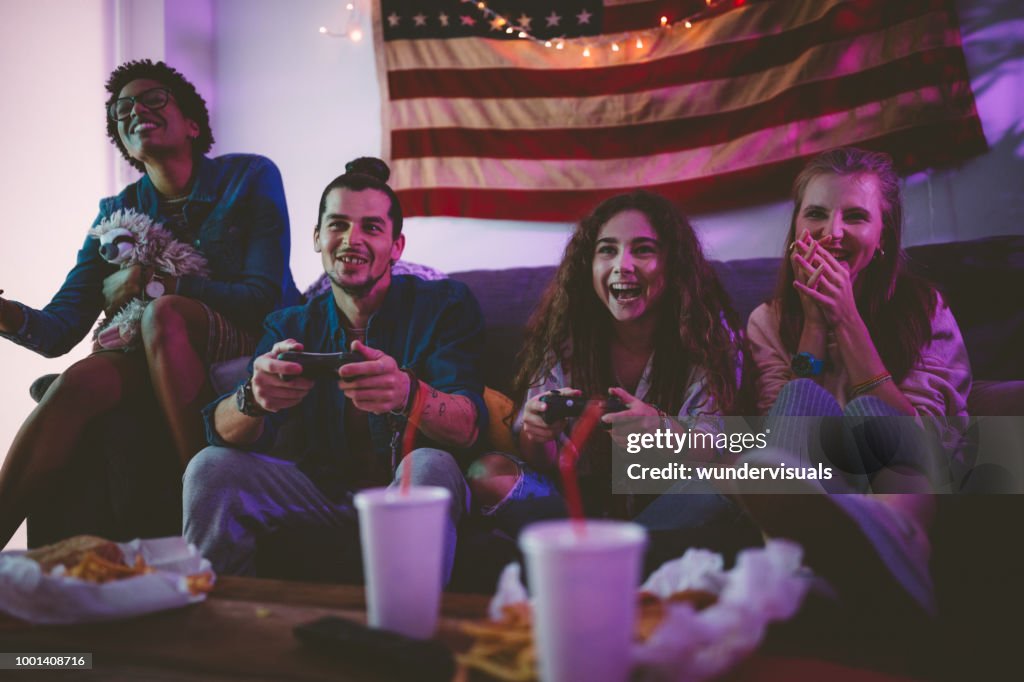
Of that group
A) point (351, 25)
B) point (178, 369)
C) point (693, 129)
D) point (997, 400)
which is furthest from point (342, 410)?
point (351, 25)

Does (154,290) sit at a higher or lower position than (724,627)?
higher

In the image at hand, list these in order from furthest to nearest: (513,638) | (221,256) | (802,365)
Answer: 1. (221,256)
2. (802,365)
3. (513,638)

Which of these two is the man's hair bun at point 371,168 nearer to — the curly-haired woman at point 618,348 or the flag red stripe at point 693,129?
the curly-haired woman at point 618,348

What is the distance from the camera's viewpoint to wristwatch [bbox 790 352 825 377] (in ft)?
4.53

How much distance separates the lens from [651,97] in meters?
2.28

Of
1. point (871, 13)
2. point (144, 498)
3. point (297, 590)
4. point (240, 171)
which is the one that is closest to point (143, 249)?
point (240, 171)

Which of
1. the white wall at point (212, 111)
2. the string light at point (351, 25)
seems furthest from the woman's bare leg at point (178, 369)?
the string light at point (351, 25)

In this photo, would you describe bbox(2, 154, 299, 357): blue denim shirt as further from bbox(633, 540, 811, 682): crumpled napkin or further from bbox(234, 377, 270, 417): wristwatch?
bbox(633, 540, 811, 682): crumpled napkin

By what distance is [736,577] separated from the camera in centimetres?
53

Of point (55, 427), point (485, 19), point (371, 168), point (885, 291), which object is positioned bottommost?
point (55, 427)

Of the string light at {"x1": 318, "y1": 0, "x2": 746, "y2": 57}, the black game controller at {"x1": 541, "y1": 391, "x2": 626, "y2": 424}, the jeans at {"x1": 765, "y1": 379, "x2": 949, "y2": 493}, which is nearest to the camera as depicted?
the jeans at {"x1": 765, "y1": 379, "x2": 949, "y2": 493}

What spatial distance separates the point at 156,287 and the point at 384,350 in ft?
2.03

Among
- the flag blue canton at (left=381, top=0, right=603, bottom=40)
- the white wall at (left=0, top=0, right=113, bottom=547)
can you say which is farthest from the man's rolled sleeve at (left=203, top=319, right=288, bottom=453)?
the white wall at (left=0, top=0, right=113, bottom=547)

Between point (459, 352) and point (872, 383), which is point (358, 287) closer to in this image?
point (459, 352)
